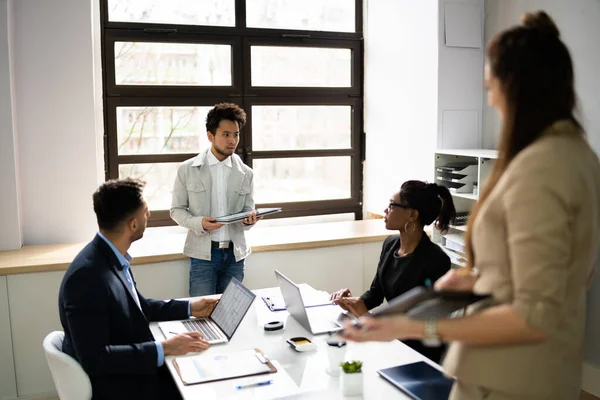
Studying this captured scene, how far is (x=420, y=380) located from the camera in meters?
1.90

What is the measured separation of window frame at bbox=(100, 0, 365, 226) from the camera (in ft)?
14.1

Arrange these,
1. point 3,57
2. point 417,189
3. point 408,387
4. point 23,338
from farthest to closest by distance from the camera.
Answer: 1. point 3,57
2. point 23,338
3. point 417,189
4. point 408,387

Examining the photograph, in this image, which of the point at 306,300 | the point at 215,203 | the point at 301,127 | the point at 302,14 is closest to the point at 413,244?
the point at 306,300

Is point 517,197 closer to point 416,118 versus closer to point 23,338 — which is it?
point 23,338

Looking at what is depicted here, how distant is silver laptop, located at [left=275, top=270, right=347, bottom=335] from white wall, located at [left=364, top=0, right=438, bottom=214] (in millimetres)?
2049

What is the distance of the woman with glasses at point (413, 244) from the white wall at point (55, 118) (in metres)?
2.08

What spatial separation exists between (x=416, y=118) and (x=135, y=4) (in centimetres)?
223

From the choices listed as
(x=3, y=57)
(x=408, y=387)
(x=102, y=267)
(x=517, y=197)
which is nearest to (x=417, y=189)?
(x=408, y=387)

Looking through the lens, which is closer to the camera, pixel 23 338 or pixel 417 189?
pixel 417 189

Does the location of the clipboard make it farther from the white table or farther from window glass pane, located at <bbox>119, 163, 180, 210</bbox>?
window glass pane, located at <bbox>119, 163, 180, 210</bbox>

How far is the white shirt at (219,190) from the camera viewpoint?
364 cm

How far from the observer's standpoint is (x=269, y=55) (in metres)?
4.76

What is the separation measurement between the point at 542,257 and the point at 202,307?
179 centimetres

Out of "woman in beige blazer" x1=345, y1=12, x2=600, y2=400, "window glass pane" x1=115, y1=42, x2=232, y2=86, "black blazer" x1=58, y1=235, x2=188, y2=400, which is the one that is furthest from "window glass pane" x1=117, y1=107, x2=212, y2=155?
"woman in beige blazer" x1=345, y1=12, x2=600, y2=400
